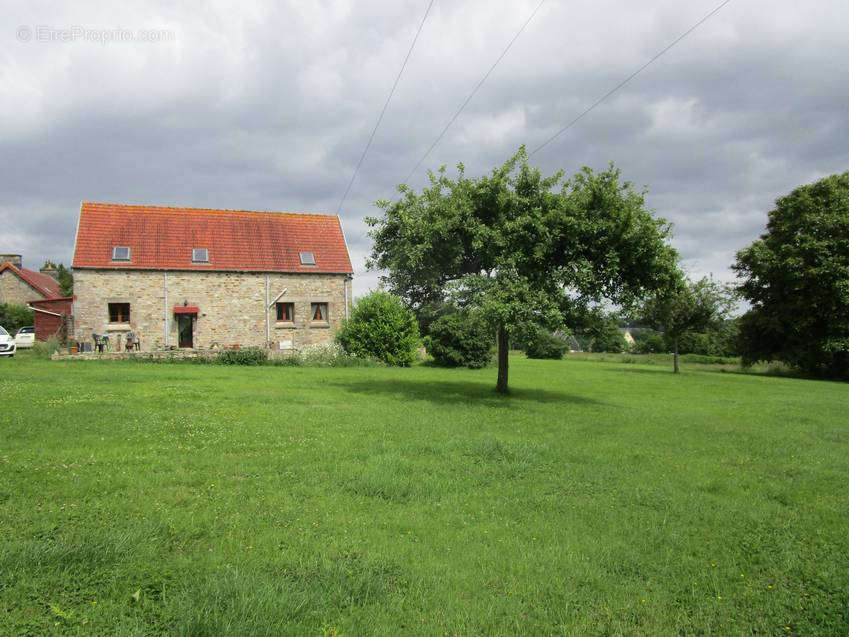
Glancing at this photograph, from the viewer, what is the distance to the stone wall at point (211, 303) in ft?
93.8

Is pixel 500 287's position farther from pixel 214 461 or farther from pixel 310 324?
pixel 310 324

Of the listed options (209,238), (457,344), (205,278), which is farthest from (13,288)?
(457,344)

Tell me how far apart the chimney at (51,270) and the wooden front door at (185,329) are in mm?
38556

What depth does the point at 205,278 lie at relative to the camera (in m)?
30.6

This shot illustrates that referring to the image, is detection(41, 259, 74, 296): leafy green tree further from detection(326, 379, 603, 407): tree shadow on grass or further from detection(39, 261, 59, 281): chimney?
detection(326, 379, 603, 407): tree shadow on grass

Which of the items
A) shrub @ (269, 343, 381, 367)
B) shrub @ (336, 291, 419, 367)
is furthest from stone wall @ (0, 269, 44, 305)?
shrub @ (336, 291, 419, 367)

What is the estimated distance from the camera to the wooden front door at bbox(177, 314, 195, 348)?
1204 inches

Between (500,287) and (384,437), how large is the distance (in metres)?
5.90

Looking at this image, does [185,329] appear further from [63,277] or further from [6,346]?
[63,277]

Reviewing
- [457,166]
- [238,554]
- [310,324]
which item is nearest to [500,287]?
[457,166]

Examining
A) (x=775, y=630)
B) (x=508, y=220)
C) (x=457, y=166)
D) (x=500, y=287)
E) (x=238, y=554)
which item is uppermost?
(x=457, y=166)

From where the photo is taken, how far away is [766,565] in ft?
16.4

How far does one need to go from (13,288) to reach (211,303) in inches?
1101

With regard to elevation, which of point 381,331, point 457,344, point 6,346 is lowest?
point 457,344
